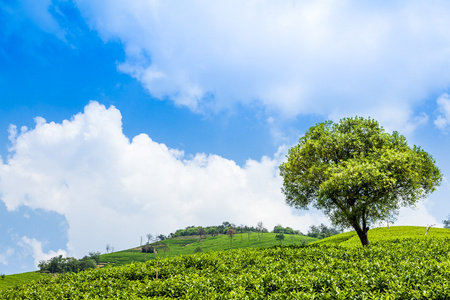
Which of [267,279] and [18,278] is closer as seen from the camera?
[267,279]

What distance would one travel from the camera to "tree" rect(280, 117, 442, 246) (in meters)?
25.0

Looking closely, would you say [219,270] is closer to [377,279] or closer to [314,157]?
[377,279]

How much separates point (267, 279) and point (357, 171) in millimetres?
15814

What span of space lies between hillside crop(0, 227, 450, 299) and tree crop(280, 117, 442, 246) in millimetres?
7167

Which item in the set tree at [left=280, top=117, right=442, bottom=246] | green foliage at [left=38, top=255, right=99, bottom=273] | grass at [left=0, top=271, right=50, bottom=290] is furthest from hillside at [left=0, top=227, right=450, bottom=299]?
green foliage at [left=38, top=255, right=99, bottom=273]

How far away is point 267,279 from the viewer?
12.0 metres

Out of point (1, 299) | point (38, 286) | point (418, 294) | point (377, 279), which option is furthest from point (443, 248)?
point (1, 299)

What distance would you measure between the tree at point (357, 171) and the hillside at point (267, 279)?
7167 millimetres

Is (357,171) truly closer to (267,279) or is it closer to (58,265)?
(267,279)

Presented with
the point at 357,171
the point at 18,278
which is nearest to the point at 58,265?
the point at 18,278

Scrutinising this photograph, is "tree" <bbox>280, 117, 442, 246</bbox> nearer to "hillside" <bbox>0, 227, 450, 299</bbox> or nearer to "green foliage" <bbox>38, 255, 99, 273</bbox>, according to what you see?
"hillside" <bbox>0, 227, 450, 299</bbox>

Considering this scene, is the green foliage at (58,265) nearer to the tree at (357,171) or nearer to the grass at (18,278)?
the grass at (18,278)

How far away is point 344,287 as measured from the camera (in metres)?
10.5

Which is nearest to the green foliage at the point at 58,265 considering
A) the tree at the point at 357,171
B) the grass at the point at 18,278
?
the grass at the point at 18,278
